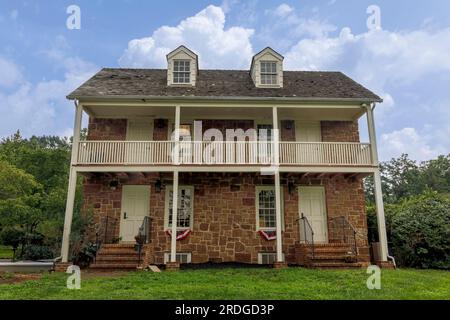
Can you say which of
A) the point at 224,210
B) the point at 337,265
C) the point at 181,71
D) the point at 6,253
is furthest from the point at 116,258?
the point at 6,253

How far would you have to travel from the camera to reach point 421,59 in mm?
13375

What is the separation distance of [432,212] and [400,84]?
12.3 metres

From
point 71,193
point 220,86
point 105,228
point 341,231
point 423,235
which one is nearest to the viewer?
point 71,193

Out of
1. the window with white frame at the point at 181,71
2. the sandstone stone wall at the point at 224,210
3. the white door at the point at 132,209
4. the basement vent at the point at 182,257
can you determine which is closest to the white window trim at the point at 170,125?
the sandstone stone wall at the point at 224,210

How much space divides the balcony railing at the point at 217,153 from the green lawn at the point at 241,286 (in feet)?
12.2

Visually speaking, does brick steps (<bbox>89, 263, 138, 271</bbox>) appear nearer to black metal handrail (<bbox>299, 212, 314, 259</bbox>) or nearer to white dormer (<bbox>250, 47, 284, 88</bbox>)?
black metal handrail (<bbox>299, 212, 314, 259</bbox>)

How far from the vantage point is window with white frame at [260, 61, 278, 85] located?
41.8 feet

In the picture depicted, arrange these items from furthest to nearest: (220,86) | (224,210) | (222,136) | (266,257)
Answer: (220,86) < (222,136) < (224,210) < (266,257)

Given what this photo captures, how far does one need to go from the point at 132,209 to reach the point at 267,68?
766 cm

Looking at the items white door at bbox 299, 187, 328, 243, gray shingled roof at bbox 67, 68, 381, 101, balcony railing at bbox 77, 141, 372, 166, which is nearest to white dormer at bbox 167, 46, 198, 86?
gray shingled roof at bbox 67, 68, 381, 101

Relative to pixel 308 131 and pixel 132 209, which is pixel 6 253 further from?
pixel 308 131

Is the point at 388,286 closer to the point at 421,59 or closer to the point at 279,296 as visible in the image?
the point at 279,296

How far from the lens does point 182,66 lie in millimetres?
12750


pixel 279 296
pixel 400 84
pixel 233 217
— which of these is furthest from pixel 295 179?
pixel 400 84
